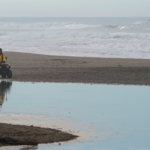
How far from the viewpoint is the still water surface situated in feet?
19.8

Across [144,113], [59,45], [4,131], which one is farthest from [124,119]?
[59,45]

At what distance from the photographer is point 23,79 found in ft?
45.6

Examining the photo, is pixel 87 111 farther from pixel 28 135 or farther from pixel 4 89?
pixel 4 89

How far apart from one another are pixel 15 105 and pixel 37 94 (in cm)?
178

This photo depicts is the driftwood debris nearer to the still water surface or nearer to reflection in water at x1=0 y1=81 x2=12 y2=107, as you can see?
the still water surface

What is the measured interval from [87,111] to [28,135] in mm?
2499

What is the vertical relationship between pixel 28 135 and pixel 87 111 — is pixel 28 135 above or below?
below

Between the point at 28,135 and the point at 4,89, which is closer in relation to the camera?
the point at 28,135

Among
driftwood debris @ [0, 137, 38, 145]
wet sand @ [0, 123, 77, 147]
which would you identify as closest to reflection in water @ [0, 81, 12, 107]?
wet sand @ [0, 123, 77, 147]

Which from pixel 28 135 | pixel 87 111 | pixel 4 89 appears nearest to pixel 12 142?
pixel 28 135

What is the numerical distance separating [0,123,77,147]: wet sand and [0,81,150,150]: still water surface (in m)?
0.23

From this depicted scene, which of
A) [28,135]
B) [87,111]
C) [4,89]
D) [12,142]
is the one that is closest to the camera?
[12,142]

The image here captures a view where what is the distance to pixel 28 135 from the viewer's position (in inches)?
238

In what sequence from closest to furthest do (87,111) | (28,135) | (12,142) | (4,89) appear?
(12,142), (28,135), (87,111), (4,89)
